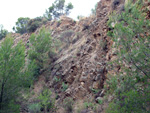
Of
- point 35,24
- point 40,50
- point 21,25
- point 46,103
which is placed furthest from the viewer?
point 21,25

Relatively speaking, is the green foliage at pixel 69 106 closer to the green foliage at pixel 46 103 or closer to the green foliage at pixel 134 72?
the green foliage at pixel 46 103

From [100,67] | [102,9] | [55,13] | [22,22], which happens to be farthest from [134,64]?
[22,22]

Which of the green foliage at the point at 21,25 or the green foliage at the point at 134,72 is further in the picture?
the green foliage at the point at 21,25

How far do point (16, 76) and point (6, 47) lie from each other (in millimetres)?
2004

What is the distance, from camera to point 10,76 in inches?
353

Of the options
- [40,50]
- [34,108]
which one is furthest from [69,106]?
[40,50]

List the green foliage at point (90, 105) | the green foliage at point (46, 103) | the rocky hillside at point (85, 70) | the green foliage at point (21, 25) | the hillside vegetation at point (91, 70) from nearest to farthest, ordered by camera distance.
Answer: the hillside vegetation at point (91, 70)
the green foliage at point (90, 105)
the rocky hillside at point (85, 70)
the green foliage at point (46, 103)
the green foliage at point (21, 25)

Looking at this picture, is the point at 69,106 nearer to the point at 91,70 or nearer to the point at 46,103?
the point at 46,103

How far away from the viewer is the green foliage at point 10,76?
28.9 feet

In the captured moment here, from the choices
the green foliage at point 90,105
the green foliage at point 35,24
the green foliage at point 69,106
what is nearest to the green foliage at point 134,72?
the green foliage at point 90,105

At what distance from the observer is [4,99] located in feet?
29.8

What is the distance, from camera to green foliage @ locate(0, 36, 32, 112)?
880cm

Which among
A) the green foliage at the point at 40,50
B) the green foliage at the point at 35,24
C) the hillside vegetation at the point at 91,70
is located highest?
the green foliage at the point at 35,24

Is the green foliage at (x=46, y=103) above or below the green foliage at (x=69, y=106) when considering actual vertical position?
above
